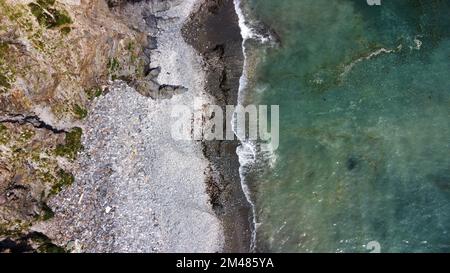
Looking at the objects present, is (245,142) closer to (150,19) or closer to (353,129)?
(353,129)

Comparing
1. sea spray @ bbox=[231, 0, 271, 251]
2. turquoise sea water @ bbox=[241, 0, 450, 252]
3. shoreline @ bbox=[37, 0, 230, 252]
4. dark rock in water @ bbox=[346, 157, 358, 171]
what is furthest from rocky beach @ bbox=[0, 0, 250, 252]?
dark rock in water @ bbox=[346, 157, 358, 171]

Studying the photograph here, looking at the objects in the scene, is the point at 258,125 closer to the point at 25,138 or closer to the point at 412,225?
the point at 412,225

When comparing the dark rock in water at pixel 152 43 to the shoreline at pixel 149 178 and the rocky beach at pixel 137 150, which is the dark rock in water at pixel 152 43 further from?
the shoreline at pixel 149 178

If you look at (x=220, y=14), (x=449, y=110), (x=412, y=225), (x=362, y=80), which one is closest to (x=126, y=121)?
(x=220, y=14)

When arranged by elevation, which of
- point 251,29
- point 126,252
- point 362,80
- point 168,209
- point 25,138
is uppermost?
point 251,29

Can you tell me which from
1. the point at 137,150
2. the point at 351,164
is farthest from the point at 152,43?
the point at 351,164

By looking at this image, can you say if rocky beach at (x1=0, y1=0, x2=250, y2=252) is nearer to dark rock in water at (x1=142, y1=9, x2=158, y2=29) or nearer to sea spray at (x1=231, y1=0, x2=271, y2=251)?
dark rock in water at (x1=142, y1=9, x2=158, y2=29)
